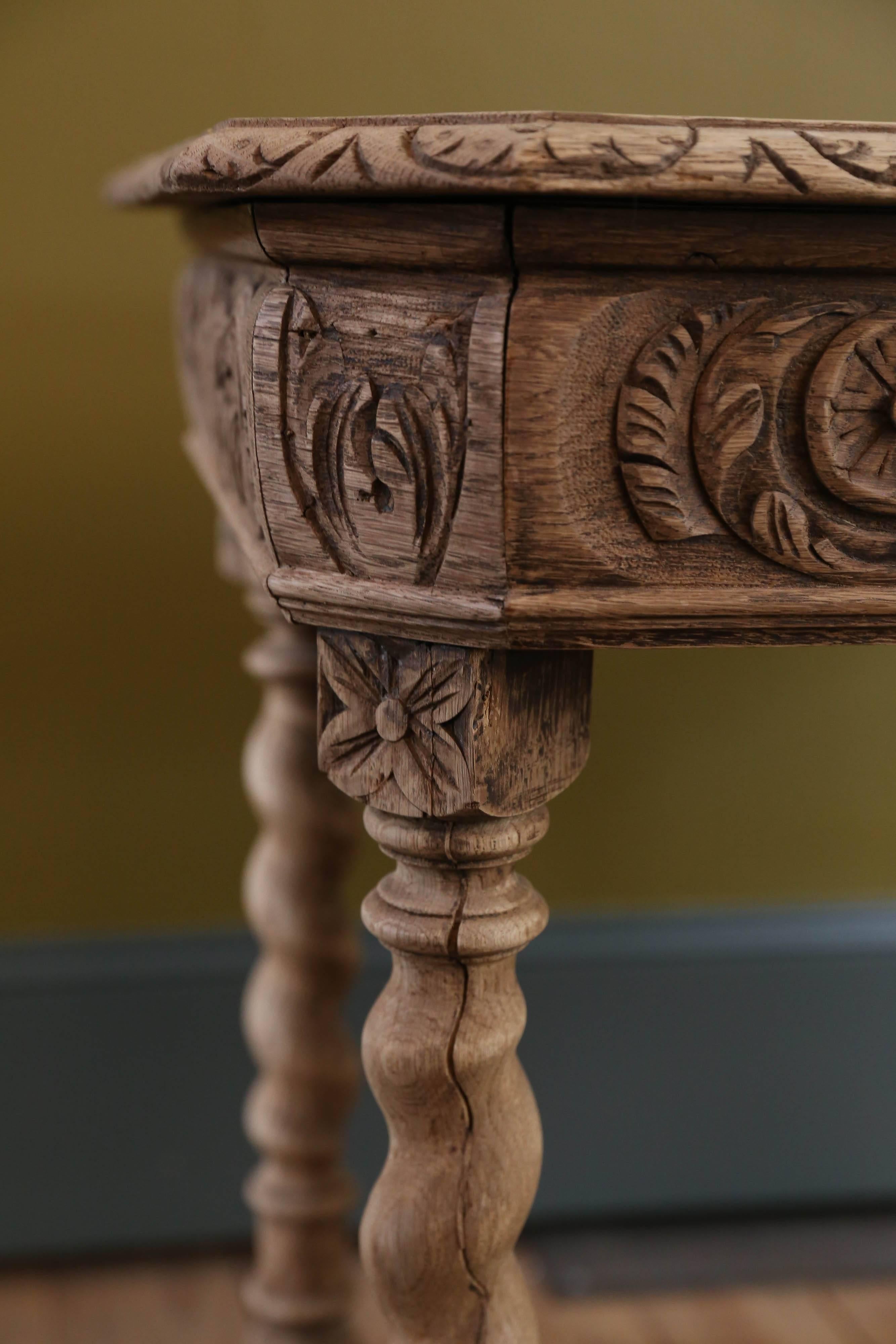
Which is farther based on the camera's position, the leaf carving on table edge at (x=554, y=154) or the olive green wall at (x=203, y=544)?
the olive green wall at (x=203, y=544)

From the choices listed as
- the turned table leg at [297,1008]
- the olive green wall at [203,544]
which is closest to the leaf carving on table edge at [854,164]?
the turned table leg at [297,1008]

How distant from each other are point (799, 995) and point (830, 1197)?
20 cm

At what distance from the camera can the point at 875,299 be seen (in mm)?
473

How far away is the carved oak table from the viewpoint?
450 mm

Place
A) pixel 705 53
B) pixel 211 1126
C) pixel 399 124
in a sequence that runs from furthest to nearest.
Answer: pixel 211 1126, pixel 705 53, pixel 399 124

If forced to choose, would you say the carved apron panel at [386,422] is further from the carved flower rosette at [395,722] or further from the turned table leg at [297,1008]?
the turned table leg at [297,1008]

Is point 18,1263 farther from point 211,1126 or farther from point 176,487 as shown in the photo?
point 176,487

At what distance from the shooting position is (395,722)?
543 mm

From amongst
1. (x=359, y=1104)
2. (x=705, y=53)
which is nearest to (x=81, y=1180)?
(x=359, y=1104)

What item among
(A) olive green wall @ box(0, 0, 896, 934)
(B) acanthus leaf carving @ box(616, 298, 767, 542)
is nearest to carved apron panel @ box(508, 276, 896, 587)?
(B) acanthus leaf carving @ box(616, 298, 767, 542)

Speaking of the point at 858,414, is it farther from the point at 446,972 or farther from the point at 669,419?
the point at 446,972

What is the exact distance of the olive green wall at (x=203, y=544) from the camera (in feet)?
3.80

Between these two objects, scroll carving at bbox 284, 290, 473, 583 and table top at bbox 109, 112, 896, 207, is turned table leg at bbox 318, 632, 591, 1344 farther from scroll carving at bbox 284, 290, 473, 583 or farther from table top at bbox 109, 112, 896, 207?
table top at bbox 109, 112, 896, 207

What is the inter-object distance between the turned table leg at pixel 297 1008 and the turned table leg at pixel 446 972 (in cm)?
41
